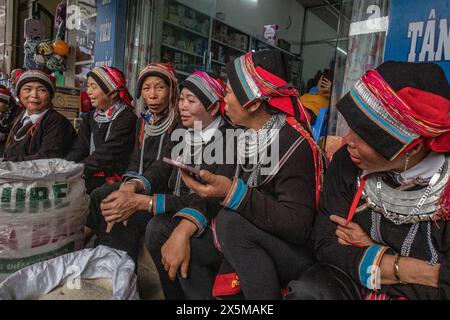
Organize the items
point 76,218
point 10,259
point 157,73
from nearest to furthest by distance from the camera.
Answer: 1. point 10,259
2. point 76,218
3. point 157,73

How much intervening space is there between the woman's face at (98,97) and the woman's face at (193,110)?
0.99 meters

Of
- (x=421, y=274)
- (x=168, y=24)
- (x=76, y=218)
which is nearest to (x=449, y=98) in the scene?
(x=421, y=274)

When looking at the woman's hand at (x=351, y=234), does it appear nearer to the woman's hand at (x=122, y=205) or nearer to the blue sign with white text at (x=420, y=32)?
the woman's hand at (x=122, y=205)

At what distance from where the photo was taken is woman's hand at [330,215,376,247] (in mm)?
1132

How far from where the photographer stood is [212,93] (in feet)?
5.88

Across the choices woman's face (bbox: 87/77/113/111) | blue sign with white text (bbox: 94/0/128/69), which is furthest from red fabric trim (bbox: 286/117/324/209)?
blue sign with white text (bbox: 94/0/128/69)

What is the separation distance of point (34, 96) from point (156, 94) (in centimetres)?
113

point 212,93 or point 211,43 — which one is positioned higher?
point 211,43

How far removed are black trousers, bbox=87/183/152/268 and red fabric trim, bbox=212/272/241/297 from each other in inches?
28.2

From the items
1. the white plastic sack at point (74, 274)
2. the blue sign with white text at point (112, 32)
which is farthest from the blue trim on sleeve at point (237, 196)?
the blue sign with white text at point (112, 32)

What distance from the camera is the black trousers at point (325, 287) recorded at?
102 cm
